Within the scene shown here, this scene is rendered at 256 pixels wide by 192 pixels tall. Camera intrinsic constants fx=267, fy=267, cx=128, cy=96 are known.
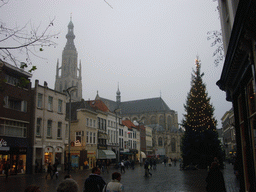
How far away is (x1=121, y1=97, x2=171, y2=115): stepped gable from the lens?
4575 inches

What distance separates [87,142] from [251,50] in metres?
39.0

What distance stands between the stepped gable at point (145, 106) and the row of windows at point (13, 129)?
8701 cm

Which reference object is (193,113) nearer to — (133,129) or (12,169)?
(12,169)

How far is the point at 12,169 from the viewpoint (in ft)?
94.2

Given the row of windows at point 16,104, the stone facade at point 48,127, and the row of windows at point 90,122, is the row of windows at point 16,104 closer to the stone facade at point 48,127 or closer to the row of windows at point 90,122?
the stone facade at point 48,127

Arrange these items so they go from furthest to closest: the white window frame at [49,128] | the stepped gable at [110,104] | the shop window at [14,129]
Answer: the stepped gable at [110,104]
the white window frame at [49,128]
the shop window at [14,129]

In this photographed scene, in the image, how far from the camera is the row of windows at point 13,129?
90.4 ft

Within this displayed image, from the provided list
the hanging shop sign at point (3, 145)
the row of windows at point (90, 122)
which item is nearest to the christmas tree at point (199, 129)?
the row of windows at point (90, 122)

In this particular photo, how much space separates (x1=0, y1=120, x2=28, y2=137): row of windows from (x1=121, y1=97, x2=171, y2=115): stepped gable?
285 ft

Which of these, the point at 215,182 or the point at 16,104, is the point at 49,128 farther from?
the point at 215,182

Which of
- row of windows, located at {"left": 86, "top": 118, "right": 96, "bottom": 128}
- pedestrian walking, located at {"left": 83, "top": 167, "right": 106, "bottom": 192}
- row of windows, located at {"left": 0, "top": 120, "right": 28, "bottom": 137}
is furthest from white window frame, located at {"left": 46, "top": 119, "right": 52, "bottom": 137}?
pedestrian walking, located at {"left": 83, "top": 167, "right": 106, "bottom": 192}

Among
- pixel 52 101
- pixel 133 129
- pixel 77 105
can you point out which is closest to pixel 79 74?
pixel 133 129

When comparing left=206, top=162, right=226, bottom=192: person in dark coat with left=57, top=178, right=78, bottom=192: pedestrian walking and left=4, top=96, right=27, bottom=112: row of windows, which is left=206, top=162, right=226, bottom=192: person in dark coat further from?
left=4, top=96, right=27, bottom=112: row of windows

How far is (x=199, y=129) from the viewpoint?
35312 millimetres
